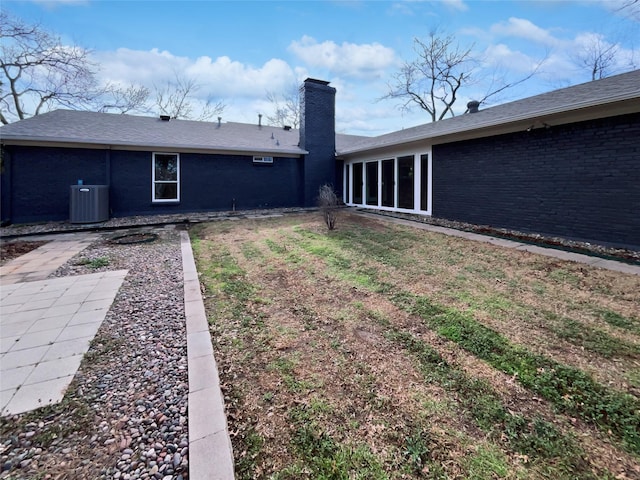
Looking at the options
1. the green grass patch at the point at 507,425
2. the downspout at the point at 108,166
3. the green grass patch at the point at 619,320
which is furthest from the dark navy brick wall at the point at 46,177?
the green grass patch at the point at 619,320

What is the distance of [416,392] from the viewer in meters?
1.94

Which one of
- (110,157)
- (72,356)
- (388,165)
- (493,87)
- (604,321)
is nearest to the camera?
(72,356)

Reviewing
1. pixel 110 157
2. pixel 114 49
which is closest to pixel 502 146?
pixel 110 157

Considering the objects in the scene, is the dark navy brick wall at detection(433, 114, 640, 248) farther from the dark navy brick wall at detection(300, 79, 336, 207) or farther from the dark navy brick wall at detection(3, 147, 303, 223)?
the dark navy brick wall at detection(3, 147, 303, 223)

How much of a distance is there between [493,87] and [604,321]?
875 inches

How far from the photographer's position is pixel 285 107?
85.8 feet

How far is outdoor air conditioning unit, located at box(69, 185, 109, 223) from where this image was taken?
28.4ft

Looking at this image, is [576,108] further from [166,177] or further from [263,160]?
[166,177]

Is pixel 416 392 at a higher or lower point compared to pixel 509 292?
lower

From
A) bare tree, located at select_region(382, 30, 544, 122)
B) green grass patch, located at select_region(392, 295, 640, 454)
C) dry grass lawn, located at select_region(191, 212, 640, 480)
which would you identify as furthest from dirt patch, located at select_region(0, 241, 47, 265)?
bare tree, located at select_region(382, 30, 544, 122)

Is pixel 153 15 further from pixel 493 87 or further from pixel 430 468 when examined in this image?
pixel 493 87

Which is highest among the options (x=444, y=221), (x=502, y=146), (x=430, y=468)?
(x=502, y=146)

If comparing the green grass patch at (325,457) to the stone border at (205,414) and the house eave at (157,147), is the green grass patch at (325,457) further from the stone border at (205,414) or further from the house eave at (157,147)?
the house eave at (157,147)

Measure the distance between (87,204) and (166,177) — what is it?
2.68 metres
